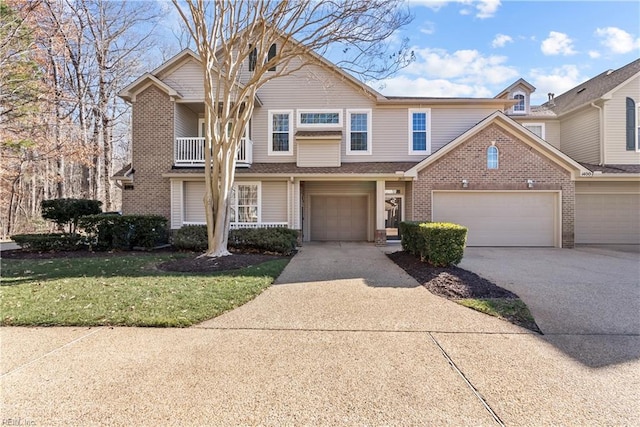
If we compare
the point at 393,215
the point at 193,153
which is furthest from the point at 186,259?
the point at 393,215

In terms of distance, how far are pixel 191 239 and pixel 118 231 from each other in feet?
8.38

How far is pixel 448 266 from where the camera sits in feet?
25.6

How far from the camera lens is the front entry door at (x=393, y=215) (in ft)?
46.2

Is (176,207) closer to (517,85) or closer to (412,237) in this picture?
(412,237)

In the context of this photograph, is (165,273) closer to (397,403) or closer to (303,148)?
(397,403)

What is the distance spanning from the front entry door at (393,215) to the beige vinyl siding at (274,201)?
4.61 meters

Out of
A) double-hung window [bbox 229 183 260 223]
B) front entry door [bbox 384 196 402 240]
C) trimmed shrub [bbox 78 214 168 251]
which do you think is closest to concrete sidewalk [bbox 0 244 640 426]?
trimmed shrub [bbox 78 214 168 251]

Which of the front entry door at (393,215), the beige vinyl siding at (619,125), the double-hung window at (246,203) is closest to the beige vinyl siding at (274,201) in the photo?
the double-hung window at (246,203)

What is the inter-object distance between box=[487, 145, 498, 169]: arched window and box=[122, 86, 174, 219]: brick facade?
1288cm

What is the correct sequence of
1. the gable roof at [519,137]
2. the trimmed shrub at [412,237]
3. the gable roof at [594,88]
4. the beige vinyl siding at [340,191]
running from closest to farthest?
the trimmed shrub at [412,237], the gable roof at [519,137], the gable roof at [594,88], the beige vinyl siding at [340,191]

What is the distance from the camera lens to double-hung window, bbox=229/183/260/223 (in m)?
13.4

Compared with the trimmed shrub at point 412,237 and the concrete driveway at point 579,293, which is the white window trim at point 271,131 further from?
the concrete driveway at point 579,293

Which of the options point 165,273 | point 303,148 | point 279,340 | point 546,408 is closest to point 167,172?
point 303,148

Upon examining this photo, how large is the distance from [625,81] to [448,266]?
1352cm
